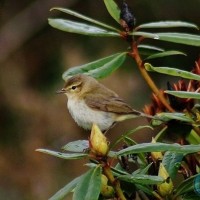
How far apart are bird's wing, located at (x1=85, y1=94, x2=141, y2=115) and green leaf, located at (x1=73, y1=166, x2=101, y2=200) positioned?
1657 mm

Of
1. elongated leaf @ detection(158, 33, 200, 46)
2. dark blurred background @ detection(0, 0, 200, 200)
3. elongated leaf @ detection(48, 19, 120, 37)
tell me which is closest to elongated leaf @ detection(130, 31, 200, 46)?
elongated leaf @ detection(158, 33, 200, 46)

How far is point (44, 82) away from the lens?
10.2m

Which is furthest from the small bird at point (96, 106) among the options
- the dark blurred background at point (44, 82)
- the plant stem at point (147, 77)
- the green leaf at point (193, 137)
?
the dark blurred background at point (44, 82)

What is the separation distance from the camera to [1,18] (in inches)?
429

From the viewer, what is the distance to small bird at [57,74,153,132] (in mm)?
4016

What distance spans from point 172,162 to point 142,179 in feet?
0.86

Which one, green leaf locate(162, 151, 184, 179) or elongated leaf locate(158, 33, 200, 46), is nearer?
green leaf locate(162, 151, 184, 179)

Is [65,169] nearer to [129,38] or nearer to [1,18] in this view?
[1,18]

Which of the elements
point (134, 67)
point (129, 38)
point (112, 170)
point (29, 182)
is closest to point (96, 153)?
point (112, 170)

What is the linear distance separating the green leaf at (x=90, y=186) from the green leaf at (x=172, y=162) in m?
0.28

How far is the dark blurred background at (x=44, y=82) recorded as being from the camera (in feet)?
28.8

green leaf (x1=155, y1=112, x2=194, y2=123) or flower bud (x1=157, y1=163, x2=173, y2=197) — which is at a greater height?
green leaf (x1=155, y1=112, x2=194, y2=123)

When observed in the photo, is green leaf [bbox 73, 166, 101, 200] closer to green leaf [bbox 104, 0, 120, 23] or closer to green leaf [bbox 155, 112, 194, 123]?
green leaf [bbox 155, 112, 194, 123]

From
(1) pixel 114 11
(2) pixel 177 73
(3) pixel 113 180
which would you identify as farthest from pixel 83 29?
(3) pixel 113 180
